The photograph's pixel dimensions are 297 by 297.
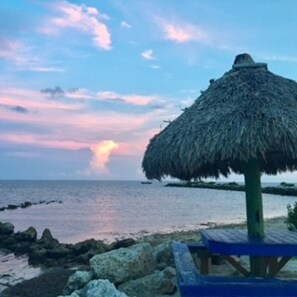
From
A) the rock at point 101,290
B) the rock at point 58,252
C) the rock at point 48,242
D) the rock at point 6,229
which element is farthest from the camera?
the rock at point 6,229

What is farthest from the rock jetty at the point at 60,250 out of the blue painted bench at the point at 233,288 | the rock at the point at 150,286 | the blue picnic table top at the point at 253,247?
the blue painted bench at the point at 233,288

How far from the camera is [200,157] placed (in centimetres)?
502

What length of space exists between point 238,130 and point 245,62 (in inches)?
49.3

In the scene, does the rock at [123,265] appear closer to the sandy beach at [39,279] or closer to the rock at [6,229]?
the sandy beach at [39,279]

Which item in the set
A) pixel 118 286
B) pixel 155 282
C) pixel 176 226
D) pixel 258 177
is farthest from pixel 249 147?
pixel 176 226

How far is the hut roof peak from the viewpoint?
18.6ft

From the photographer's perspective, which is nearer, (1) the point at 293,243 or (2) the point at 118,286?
(1) the point at 293,243

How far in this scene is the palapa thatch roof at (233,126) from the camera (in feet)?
15.9

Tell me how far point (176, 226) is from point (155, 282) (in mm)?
17149

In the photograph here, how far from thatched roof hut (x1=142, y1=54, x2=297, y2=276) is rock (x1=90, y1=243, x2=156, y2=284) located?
2.30 metres

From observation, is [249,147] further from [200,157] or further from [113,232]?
[113,232]

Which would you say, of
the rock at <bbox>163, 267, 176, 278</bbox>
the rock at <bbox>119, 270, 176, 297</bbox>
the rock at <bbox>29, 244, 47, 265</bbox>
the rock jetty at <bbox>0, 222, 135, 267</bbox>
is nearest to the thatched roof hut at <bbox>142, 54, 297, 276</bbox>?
the rock at <bbox>119, 270, 176, 297</bbox>

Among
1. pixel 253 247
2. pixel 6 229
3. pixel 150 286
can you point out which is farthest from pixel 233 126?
pixel 6 229

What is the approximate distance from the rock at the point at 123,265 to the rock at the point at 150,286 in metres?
0.20
